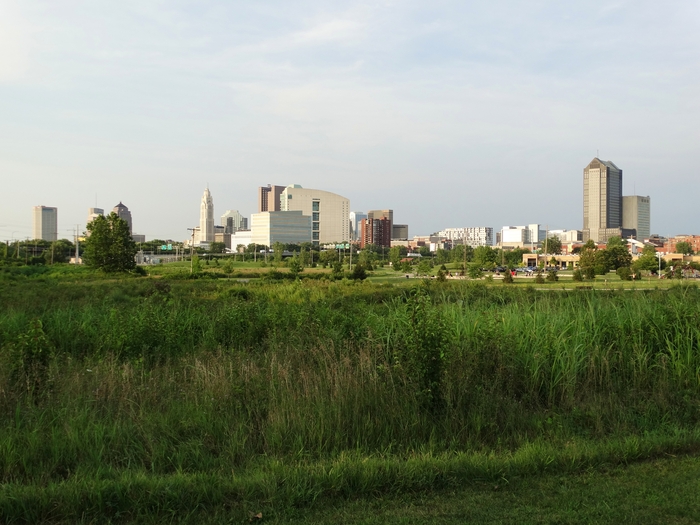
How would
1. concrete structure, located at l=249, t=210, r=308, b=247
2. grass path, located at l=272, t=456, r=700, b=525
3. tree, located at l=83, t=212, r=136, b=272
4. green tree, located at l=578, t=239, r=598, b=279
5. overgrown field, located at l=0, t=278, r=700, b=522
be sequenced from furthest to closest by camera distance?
concrete structure, located at l=249, t=210, r=308, b=247 < tree, located at l=83, t=212, r=136, b=272 < green tree, located at l=578, t=239, r=598, b=279 < overgrown field, located at l=0, t=278, r=700, b=522 < grass path, located at l=272, t=456, r=700, b=525

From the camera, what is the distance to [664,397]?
6.64 metres

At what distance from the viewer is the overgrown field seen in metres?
4.27

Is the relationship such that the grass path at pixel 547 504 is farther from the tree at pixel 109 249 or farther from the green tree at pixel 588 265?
the tree at pixel 109 249

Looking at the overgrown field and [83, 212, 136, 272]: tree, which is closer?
the overgrown field

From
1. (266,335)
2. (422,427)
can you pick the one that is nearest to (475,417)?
(422,427)

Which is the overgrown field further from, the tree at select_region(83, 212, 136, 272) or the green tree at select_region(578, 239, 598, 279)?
the tree at select_region(83, 212, 136, 272)

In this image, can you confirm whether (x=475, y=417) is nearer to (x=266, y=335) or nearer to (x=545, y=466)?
(x=545, y=466)

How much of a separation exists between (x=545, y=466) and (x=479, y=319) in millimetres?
3820

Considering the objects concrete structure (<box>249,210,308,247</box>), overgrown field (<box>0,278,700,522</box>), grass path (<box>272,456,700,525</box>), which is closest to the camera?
grass path (<box>272,456,700,525</box>)

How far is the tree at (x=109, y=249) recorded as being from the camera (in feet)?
195

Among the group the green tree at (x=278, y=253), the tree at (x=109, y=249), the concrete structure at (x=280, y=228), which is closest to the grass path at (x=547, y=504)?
the tree at (x=109, y=249)

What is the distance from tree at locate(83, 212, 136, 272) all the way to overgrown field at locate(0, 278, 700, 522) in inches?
2129

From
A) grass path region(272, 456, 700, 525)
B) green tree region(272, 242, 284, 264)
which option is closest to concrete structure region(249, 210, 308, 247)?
green tree region(272, 242, 284, 264)

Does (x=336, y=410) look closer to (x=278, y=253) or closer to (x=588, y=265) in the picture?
(x=588, y=265)
